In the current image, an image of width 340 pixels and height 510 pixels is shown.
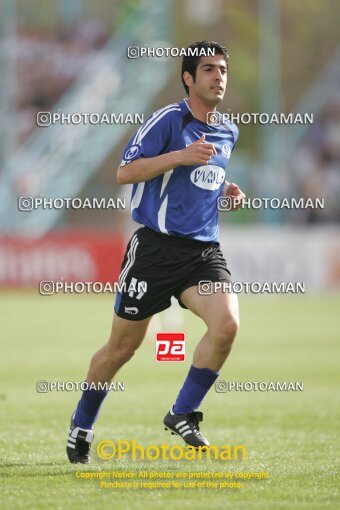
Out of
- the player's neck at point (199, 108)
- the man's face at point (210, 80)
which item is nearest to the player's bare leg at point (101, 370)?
the player's neck at point (199, 108)

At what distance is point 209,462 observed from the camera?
693cm

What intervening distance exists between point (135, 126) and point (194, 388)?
1135 inches

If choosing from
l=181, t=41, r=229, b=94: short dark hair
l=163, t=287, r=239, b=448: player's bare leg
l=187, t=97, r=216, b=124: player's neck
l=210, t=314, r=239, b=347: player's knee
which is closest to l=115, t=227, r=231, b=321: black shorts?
l=163, t=287, r=239, b=448: player's bare leg

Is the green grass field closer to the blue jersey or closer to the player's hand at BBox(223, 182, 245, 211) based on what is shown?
the blue jersey

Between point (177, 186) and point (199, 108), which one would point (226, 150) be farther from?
point (177, 186)

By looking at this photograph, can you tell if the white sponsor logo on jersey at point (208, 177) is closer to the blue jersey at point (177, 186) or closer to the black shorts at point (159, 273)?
the blue jersey at point (177, 186)

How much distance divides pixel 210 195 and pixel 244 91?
35.1m

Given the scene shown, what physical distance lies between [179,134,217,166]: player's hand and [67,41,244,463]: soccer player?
0.03 m

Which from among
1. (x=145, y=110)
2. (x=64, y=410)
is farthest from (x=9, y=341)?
(x=145, y=110)

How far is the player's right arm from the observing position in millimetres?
6676

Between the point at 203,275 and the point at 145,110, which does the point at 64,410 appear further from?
the point at 145,110

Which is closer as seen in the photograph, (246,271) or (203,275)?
(203,275)

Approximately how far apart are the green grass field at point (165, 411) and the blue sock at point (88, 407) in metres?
0.25

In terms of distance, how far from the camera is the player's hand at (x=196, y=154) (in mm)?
6668
